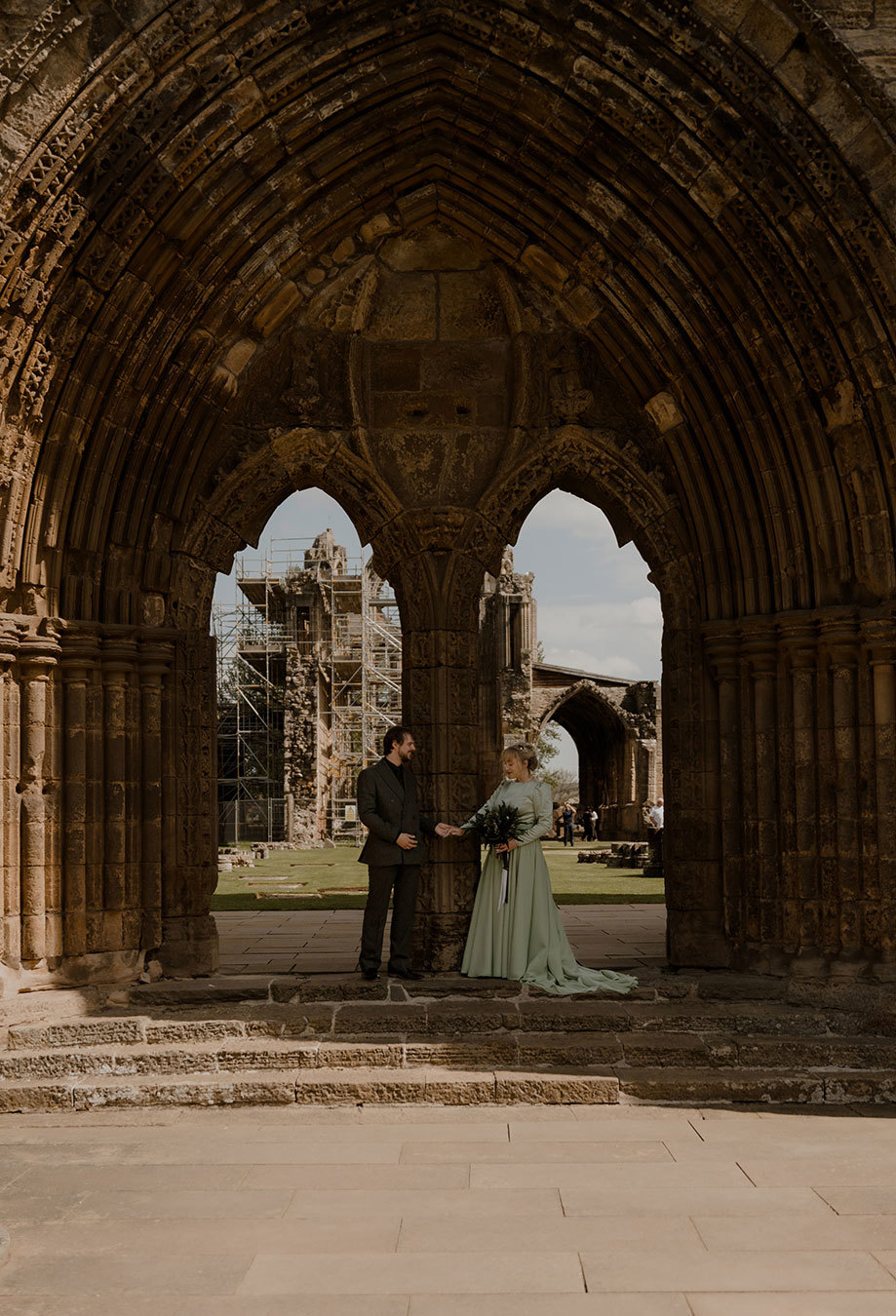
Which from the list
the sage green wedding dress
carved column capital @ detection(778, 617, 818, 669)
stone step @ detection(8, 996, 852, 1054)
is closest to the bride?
the sage green wedding dress

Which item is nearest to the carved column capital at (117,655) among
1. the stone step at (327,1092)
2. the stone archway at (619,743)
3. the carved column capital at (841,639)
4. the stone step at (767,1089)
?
the stone step at (327,1092)

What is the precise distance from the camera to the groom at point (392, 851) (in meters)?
8.08

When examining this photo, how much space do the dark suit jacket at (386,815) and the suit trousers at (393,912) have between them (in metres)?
0.07

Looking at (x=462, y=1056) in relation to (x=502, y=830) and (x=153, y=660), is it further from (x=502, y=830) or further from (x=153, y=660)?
(x=153, y=660)

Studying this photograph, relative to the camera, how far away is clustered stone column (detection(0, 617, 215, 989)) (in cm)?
759

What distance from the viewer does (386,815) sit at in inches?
327

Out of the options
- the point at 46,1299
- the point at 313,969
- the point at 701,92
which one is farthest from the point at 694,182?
the point at 46,1299

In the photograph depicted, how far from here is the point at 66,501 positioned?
7891mm

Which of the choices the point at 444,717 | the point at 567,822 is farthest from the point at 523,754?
the point at 567,822

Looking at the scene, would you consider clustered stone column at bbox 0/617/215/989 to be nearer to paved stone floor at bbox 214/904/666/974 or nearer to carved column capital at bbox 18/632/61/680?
carved column capital at bbox 18/632/61/680

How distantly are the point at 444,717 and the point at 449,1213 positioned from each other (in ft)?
14.7

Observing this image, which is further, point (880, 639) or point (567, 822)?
point (567, 822)

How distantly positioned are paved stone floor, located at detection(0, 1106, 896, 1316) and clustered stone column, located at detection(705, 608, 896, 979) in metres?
1.58

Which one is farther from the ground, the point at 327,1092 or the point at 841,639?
the point at 841,639
